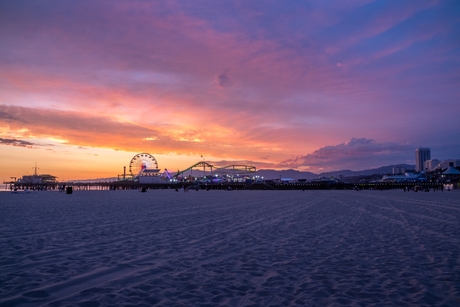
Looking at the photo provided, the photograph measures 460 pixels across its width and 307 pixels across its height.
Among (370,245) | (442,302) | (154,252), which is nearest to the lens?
(442,302)

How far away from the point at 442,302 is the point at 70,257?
750 centimetres

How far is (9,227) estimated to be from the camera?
13.1m

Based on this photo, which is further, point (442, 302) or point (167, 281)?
point (167, 281)

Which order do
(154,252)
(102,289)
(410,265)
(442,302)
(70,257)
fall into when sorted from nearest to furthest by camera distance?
(442,302) < (102,289) < (410,265) < (70,257) < (154,252)

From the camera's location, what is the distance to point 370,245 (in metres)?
9.66

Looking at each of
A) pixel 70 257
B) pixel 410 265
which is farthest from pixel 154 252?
pixel 410 265

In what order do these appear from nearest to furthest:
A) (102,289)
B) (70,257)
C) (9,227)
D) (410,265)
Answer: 1. (102,289)
2. (410,265)
3. (70,257)
4. (9,227)

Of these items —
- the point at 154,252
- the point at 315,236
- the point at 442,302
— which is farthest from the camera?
the point at 315,236

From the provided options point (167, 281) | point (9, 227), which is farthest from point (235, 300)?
point (9, 227)

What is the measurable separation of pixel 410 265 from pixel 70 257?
7651 mm

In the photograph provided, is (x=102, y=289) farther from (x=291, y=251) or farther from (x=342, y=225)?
(x=342, y=225)

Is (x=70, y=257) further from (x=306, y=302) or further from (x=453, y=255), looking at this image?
(x=453, y=255)

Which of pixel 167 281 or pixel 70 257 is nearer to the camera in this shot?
pixel 167 281

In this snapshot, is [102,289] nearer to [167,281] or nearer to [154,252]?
[167,281]
